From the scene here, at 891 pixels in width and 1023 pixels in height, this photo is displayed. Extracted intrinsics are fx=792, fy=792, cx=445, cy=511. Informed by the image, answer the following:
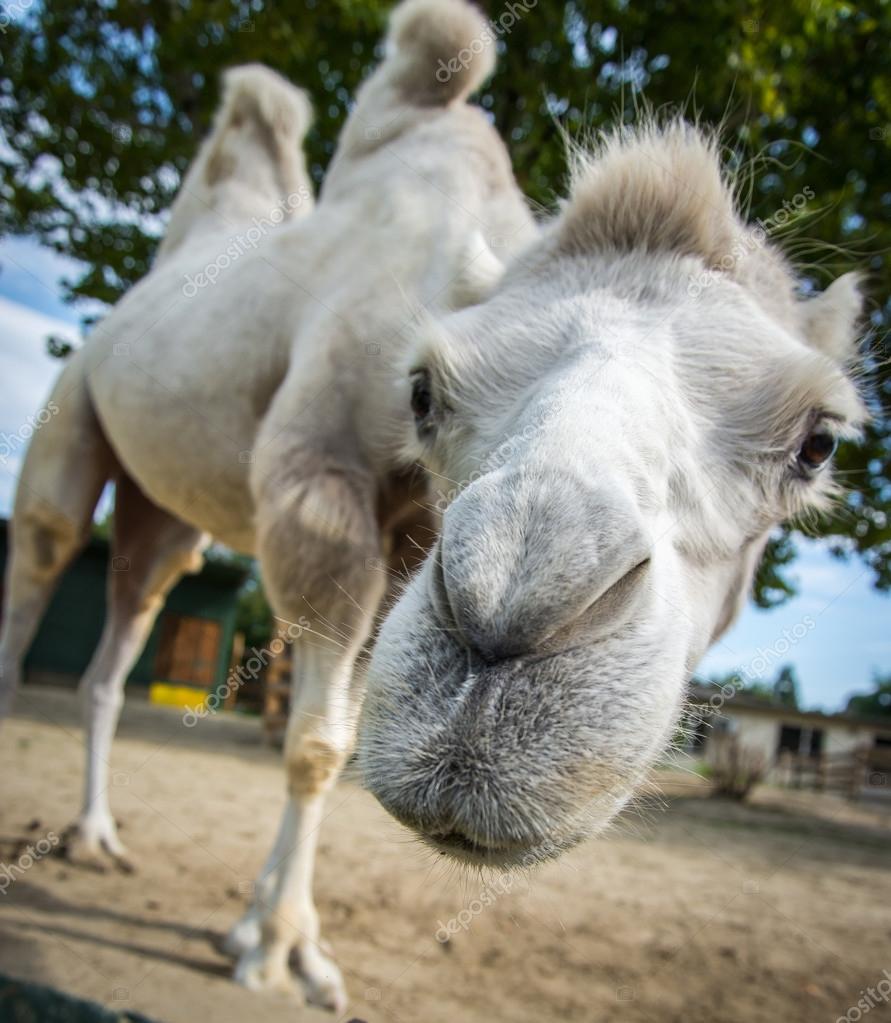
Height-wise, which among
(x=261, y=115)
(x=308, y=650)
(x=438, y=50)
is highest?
(x=261, y=115)

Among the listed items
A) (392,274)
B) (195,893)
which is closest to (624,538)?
(392,274)

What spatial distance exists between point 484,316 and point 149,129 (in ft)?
22.5

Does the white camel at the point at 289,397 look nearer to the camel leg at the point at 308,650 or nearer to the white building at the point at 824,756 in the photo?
the camel leg at the point at 308,650

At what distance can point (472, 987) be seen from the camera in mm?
2697

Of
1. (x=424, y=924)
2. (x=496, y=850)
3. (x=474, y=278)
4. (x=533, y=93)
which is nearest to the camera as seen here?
(x=496, y=850)

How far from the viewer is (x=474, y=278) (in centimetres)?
200

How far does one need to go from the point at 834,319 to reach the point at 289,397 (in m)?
1.56

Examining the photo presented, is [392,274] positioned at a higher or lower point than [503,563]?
higher

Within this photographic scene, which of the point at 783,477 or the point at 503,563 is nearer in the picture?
the point at 503,563

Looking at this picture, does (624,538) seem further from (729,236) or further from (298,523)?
(298,523)

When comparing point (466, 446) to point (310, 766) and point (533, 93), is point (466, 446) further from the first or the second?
point (533, 93)

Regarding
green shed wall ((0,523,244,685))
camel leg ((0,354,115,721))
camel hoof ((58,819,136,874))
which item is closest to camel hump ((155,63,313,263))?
camel leg ((0,354,115,721))

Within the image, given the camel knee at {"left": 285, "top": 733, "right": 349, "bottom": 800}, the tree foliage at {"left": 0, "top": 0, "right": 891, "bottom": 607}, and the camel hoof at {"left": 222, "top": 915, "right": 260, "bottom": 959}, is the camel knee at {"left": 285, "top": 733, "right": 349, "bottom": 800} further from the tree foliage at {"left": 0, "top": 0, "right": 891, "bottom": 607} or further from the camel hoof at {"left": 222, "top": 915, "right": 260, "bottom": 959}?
the tree foliage at {"left": 0, "top": 0, "right": 891, "bottom": 607}

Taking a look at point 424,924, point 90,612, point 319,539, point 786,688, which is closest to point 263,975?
point 424,924
